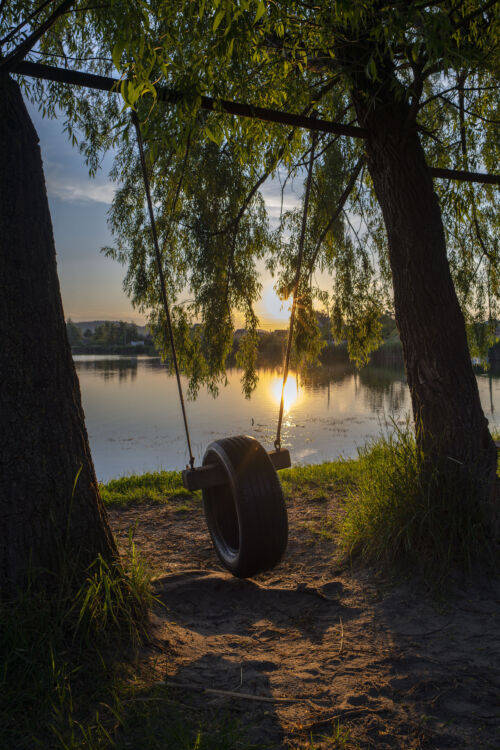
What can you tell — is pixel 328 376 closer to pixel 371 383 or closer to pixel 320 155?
pixel 371 383

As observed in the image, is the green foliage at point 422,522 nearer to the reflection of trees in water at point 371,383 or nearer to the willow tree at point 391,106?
the willow tree at point 391,106

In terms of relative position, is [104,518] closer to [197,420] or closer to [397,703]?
[397,703]

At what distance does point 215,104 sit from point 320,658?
3081 millimetres

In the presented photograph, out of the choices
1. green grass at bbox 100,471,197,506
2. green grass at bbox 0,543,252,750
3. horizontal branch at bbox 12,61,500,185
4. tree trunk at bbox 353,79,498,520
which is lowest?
green grass at bbox 100,471,197,506

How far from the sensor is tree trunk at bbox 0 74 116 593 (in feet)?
7.71

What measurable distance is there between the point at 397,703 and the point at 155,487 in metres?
4.74

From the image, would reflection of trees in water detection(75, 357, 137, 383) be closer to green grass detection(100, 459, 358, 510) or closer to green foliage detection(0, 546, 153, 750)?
green grass detection(100, 459, 358, 510)

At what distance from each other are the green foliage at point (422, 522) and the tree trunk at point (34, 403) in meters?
1.80

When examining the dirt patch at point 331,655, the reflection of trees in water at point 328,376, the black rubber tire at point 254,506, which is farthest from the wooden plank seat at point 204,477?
the reflection of trees in water at point 328,376

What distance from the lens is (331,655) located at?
249 cm

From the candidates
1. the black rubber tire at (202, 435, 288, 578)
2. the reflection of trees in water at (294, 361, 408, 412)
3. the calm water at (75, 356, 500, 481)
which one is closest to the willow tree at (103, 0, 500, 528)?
the black rubber tire at (202, 435, 288, 578)

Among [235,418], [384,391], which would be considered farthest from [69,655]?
[384,391]

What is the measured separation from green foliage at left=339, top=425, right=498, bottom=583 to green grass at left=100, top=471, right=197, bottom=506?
262cm

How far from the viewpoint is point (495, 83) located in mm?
5473
